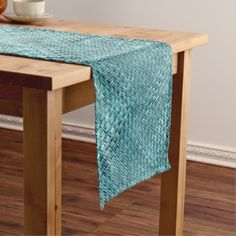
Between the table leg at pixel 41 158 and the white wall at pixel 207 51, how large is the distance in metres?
1.69

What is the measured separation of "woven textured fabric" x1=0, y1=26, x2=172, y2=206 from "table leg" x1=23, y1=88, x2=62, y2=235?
0.37 ft

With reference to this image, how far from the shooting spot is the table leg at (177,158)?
2.07 meters

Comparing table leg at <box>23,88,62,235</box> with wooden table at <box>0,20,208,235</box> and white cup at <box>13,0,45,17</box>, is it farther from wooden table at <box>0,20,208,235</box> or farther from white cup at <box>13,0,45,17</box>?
white cup at <box>13,0,45,17</box>

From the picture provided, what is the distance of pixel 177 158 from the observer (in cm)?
212

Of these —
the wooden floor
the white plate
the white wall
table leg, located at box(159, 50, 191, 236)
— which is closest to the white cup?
the white plate

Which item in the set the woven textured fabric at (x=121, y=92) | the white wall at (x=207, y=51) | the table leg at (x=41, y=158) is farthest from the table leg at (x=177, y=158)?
the white wall at (x=207, y=51)

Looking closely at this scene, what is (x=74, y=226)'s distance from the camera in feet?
8.09

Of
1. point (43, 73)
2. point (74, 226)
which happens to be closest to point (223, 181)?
point (74, 226)

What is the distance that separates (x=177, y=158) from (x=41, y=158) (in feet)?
2.45

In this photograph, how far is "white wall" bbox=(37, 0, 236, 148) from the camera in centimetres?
305

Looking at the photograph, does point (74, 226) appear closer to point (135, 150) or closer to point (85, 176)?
point (85, 176)

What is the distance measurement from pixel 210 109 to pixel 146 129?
4.56 ft

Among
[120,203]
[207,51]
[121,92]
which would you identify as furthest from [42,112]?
[207,51]

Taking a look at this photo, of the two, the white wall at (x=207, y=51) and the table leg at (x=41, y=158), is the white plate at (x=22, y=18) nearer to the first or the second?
the table leg at (x=41, y=158)
